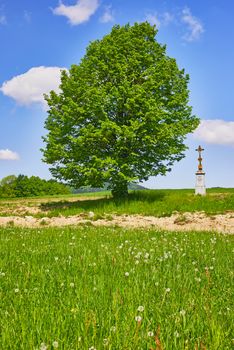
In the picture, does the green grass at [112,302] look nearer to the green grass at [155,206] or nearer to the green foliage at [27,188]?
the green grass at [155,206]

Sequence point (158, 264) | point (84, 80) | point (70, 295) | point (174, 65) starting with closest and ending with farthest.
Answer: point (70, 295), point (158, 264), point (84, 80), point (174, 65)

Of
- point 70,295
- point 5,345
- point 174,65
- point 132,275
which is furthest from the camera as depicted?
point 174,65

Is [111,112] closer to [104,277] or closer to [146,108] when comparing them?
[146,108]

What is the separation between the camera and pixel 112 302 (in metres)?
4.57

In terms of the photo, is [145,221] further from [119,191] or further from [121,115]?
[121,115]

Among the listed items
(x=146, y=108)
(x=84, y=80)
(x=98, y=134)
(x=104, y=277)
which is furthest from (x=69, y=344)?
(x=84, y=80)

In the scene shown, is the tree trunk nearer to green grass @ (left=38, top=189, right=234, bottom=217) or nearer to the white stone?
green grass @ (left=38, top=189, right=234, bottom=217)

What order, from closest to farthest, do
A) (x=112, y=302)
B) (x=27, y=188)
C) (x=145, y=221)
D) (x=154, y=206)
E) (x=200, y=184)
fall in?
(x=112, y=302), (x=145, y=221), (x=154, y=206), (x=200, y=184), (x=27, y=188)

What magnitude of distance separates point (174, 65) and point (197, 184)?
33.5ft

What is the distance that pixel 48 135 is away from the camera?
30641 mm

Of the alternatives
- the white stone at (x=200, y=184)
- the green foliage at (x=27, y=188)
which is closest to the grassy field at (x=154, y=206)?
the white stone at (x=200, y=184)

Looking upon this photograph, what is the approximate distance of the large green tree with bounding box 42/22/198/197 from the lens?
27.1 metres

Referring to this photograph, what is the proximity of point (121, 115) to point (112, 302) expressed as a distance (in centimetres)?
2591

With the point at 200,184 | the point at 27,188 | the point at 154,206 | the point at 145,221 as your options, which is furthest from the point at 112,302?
the point at 27,188
